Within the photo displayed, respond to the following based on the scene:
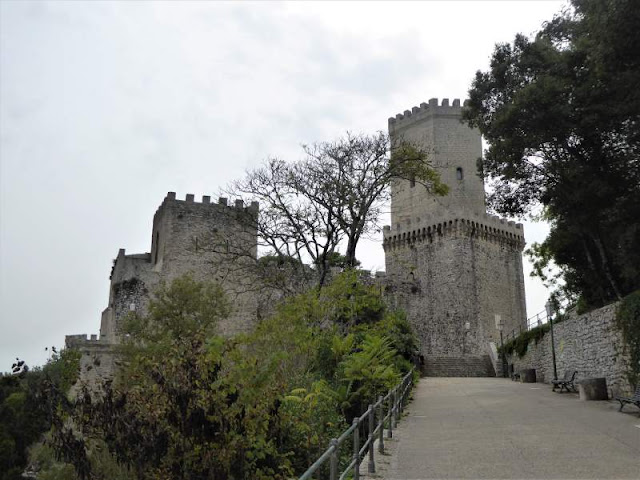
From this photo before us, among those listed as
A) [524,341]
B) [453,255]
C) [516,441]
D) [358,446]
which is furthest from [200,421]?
[453,255]

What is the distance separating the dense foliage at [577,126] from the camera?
13984 mm

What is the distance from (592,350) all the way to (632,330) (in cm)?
334

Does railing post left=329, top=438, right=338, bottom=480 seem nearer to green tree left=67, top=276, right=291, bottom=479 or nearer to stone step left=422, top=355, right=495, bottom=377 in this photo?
green tree left=67, top=276, right=291, bottom=479

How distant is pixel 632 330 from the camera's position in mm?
13125

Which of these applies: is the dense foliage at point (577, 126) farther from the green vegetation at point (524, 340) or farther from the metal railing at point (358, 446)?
the metal railing at point (358, 446)

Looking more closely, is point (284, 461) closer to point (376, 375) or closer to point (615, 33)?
point (376, 375)

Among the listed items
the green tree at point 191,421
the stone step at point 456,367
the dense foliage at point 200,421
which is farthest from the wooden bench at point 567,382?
the stone step at point 456,367

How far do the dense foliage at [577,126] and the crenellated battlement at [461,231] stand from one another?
1814cm

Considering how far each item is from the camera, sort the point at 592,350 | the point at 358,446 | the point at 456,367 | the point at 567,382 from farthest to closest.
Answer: the point at 456,367 → the point at 567,382 → the point at 592,350 → the point at 358,446

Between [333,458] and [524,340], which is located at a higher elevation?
[524,340]

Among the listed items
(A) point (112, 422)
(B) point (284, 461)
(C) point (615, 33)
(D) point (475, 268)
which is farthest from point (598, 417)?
(D) point (475, 268)

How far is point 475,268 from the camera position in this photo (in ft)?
126

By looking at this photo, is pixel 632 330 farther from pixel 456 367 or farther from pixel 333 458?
pixel 456 367

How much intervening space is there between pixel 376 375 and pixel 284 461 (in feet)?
13.1
